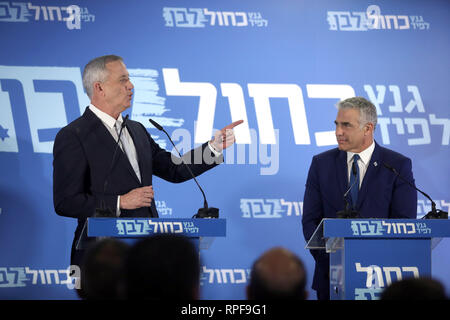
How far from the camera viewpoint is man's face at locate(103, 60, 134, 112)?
4.71m

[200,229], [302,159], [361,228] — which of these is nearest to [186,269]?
[200,229]

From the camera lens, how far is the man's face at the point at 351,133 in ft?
16.4

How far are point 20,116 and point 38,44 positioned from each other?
742mm

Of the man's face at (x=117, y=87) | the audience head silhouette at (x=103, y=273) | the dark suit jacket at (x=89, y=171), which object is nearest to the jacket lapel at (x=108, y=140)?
the dark suit jacket at (x=89, y=171)

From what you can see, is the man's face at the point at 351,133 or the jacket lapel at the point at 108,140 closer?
the jacket lapel at the point at 108,140

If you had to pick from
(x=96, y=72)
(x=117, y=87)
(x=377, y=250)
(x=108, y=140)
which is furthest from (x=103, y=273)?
(x=96, y=72)

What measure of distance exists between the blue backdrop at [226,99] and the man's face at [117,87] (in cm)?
157

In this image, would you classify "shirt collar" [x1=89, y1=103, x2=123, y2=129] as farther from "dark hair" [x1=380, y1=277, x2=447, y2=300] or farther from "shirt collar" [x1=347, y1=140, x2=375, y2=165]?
"dark hair" [x1=380, y1=277, x2=447, y2=300]

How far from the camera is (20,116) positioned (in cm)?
643

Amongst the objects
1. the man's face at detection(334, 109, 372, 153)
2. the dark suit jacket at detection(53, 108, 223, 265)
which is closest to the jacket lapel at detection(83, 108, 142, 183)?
the dark suit jacket at detection(53, 108, 223, 265)

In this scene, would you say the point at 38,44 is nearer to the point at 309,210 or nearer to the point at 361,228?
the point at 309,210

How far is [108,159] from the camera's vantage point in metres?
4.45

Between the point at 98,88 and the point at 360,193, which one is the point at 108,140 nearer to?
the point at 98,88

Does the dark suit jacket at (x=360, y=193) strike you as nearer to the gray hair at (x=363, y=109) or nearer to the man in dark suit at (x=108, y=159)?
the gray hair at (x=363, y=109)
